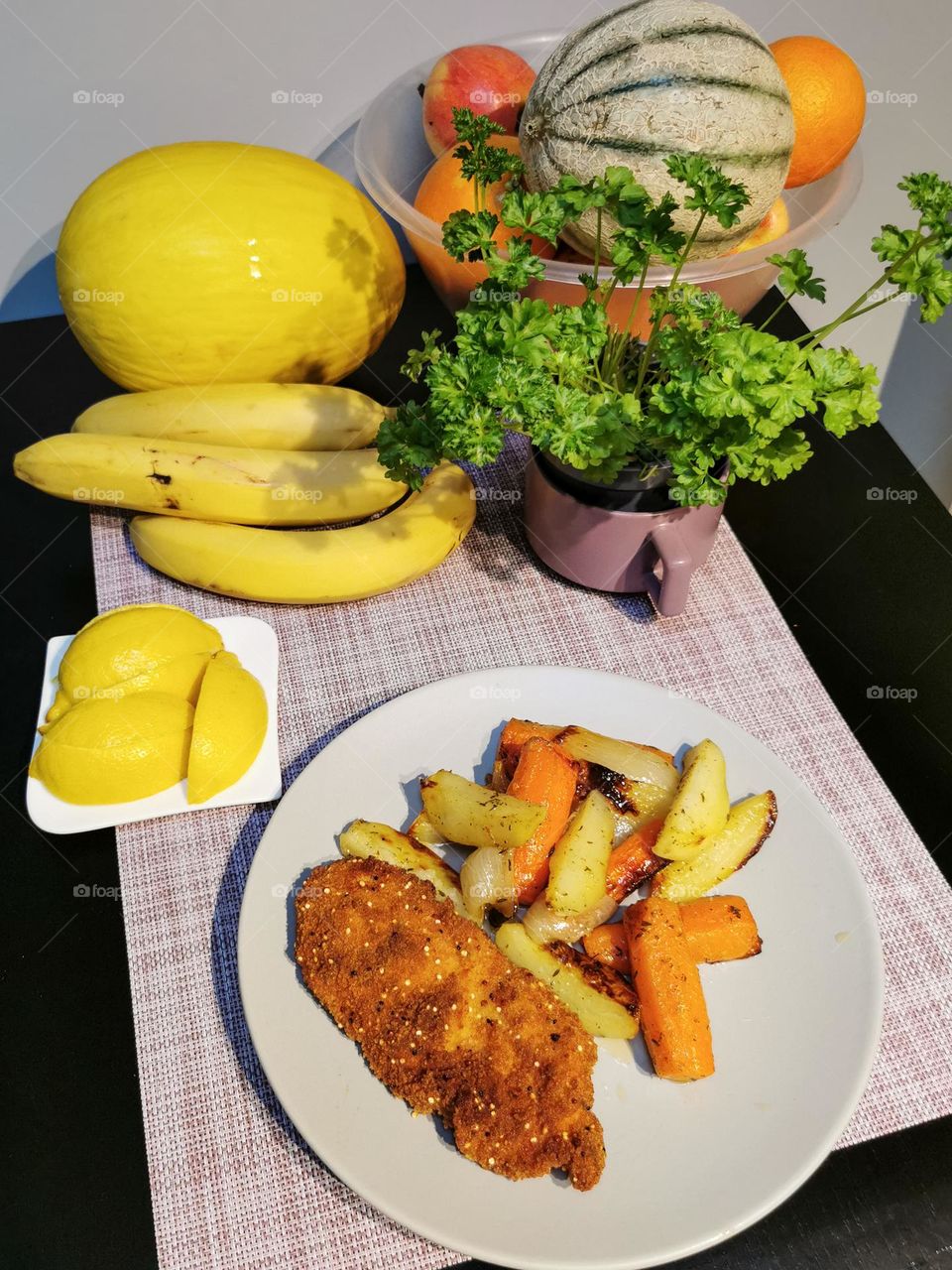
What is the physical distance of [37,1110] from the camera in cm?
99

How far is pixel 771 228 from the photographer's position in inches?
56.6

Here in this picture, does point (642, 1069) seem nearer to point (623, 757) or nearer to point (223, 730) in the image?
point (623, 757)

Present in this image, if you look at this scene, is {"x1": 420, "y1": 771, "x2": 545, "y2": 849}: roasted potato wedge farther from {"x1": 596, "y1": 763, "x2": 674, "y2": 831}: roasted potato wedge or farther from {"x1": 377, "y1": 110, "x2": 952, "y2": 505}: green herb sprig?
{"x1": 377, "y1": 110, "x2": 952, "y2": 505}: green herb sprig

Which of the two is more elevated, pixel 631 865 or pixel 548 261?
pixel 548 261

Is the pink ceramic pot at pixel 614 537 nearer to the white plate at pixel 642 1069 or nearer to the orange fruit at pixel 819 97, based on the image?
the white plate at pixel 642 1069

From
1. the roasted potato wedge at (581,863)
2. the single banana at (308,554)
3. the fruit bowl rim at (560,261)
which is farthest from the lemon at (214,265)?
the roasted potato wedge at (581,863)

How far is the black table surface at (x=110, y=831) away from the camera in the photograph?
3.02 feet

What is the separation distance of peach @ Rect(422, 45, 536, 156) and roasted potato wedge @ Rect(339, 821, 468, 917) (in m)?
1.11

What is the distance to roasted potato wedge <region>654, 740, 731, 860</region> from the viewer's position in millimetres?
1016

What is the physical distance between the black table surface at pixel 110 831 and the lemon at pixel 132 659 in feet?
0.54

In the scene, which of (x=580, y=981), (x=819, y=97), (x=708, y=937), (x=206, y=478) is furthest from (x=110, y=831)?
(x=819, y=97)

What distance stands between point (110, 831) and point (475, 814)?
47cm

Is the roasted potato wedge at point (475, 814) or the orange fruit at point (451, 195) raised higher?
the orange fruit at point (451, 195)

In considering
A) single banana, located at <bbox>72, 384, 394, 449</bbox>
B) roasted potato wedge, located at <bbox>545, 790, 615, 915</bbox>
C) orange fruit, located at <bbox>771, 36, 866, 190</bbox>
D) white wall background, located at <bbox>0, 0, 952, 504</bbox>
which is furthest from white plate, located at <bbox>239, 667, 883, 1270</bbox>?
white wall background, located at <bbox>0, 0, 952, 504</bbox>
